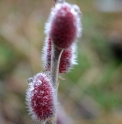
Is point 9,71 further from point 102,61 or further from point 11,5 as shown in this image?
point 11,5

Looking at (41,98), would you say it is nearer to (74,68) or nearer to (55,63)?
(55,63)

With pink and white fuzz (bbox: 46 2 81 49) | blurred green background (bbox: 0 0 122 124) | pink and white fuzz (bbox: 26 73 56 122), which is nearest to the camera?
pink and white fuzz (bbox: 46 2 81 49)

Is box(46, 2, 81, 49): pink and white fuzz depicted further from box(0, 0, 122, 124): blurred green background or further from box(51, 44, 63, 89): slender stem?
box(0, 0, 122, 124): blurred green background

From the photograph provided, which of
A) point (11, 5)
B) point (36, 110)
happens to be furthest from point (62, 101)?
point (36, 110)

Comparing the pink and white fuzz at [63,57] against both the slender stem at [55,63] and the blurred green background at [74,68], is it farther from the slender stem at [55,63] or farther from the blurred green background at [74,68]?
the blurred green background at [74,68]

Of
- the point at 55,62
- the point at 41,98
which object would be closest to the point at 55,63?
the point at 55,62

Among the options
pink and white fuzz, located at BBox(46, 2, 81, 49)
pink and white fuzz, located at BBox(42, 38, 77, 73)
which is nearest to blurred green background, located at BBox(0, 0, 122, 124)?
pink and white fuzz, located at BBox(42, 38, 77, 73)

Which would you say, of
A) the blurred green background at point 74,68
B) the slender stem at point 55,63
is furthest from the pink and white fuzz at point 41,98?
the blurred green background at point 74,68
